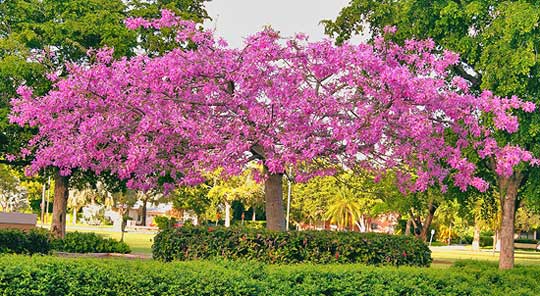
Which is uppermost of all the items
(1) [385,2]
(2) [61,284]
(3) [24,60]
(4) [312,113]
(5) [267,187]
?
(1) [385,2]

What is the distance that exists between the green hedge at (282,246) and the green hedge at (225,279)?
5.00 feet

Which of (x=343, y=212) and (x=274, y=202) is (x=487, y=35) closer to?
(x=274, y=202)

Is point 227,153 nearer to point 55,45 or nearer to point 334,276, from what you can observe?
point 334,276

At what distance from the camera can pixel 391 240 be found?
15.8 m

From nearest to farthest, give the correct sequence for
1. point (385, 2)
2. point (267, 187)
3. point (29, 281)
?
point (29, 281) < point (267, 187) < point (385, 2)

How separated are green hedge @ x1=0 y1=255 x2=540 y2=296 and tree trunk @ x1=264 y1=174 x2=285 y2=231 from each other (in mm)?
3603

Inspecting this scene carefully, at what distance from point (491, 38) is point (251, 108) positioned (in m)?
11.0

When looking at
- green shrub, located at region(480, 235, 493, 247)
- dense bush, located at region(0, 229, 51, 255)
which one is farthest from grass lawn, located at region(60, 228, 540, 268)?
green shrub, located at region(480, 235, 493, 247)

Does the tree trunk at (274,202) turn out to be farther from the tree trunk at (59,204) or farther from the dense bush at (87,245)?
the tree trunk at (59,204)

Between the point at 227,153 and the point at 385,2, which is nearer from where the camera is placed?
the point at 227,153

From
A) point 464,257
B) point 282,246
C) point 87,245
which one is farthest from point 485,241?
point 282,246

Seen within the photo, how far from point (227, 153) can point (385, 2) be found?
13926 millimetres

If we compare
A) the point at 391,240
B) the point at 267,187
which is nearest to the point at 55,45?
the point at 267,187

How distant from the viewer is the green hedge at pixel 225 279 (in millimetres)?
10625
